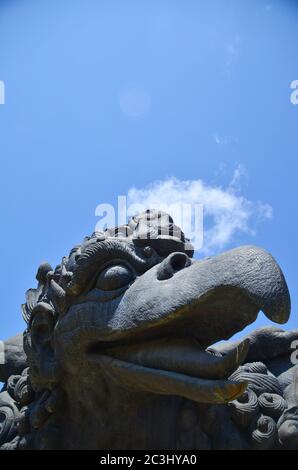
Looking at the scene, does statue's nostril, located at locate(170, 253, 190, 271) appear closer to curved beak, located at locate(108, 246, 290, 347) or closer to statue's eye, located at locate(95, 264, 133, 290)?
curved beak, located at locate(108, 246, 290, 347)

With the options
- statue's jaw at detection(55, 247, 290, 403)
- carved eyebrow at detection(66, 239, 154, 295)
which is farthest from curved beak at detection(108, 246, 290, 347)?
carved eyebrow at detection(66, 239, 154, 295)

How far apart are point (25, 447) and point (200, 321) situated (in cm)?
140

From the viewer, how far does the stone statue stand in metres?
2.83

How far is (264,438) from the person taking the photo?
3336 millimetres

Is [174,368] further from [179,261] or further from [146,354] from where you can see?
[179,261]

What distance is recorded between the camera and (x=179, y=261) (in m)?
3.24

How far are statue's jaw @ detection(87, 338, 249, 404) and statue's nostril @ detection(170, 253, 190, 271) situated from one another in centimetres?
43

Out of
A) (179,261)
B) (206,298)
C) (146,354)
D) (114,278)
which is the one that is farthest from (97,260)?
(206,298)

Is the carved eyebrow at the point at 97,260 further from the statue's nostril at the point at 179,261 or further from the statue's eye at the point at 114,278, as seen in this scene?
the statue's nostril at the point at 179,261

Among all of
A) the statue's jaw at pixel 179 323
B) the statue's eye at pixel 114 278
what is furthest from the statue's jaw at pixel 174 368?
the statue's eye at pixel 114 278

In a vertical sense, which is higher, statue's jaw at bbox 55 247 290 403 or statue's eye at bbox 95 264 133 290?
statue's eye at bbox 95 264 133 290

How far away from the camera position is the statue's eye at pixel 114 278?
3.23m

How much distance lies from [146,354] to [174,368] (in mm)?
196

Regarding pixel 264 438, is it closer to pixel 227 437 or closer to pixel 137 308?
pixel 227 437
